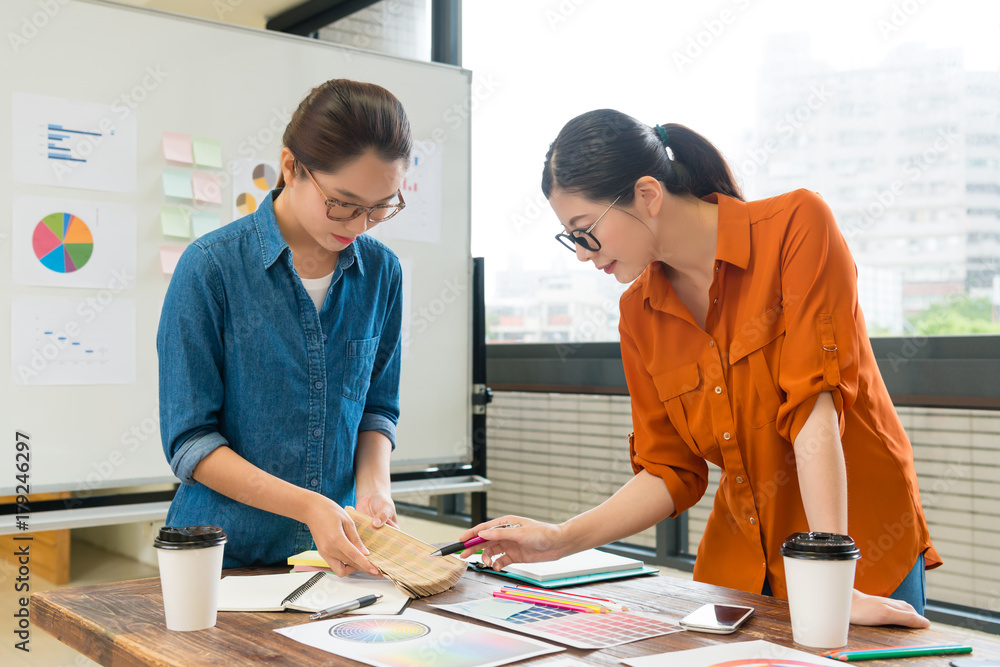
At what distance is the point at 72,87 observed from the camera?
7.46 ft

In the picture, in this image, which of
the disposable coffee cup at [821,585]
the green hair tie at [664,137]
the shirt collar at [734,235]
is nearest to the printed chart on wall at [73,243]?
the green hair tie at [664,137]

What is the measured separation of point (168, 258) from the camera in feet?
7.98

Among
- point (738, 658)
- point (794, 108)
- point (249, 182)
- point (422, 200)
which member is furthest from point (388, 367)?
point (794, 108)

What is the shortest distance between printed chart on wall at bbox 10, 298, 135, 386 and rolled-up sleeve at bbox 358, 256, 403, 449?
3.57 feet

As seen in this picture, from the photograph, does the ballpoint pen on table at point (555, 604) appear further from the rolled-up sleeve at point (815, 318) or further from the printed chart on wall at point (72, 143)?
the printed chart on wall at point (72, 143)

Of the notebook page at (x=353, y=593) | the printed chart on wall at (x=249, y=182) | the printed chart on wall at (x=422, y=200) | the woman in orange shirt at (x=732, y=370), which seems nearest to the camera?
the notebook page at (x=353, y=593)

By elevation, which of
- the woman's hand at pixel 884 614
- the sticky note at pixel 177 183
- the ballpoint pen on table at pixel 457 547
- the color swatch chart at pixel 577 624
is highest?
the sticky note at pixel 177 183

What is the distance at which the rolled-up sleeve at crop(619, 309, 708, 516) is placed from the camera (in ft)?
4.55

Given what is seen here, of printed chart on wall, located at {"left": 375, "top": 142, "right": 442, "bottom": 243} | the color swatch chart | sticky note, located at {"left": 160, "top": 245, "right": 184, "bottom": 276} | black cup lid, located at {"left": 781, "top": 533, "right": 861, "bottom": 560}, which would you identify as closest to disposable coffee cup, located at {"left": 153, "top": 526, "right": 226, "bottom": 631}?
the color swatch chart

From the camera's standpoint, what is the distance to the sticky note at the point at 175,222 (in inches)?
95.6

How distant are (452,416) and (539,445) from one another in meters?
0.55

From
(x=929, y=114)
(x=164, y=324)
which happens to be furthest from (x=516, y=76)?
(x=164, y=324)

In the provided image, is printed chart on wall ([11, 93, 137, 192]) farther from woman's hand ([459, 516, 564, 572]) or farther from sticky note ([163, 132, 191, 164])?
woman's hand ([459, 516, 564, 572])

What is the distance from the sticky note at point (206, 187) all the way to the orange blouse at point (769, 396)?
1610 mm
